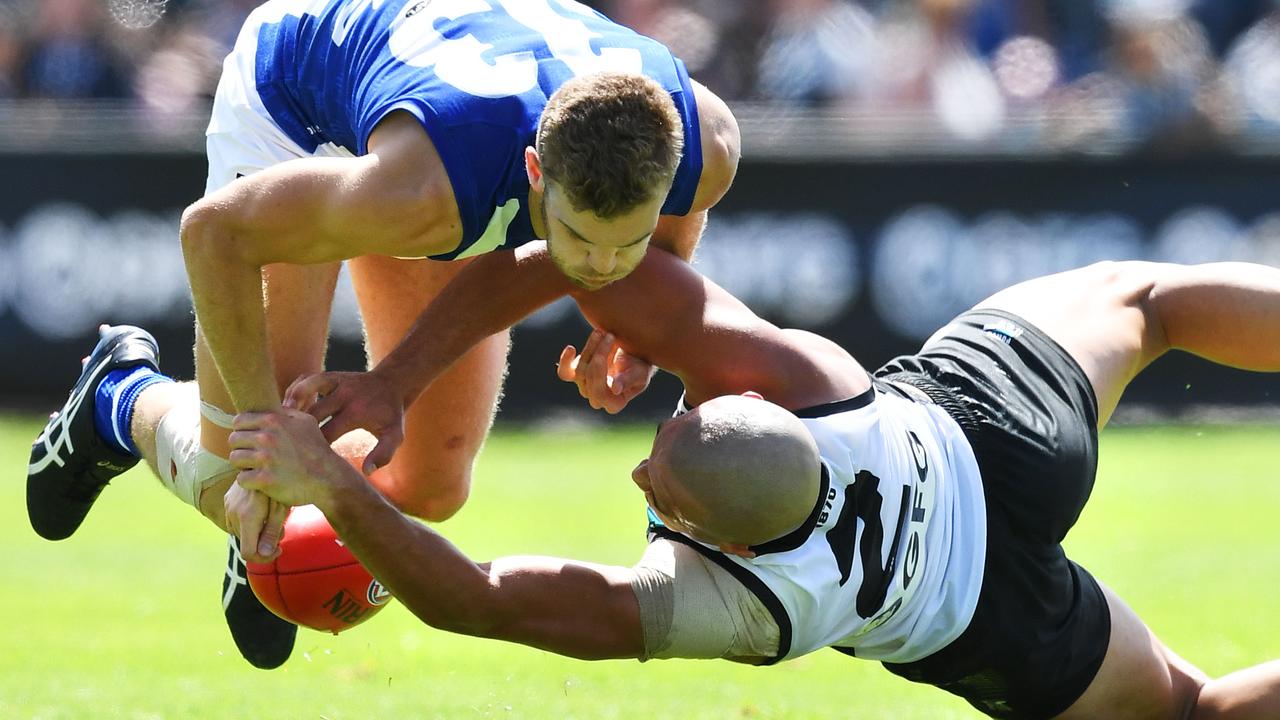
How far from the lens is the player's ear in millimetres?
4146

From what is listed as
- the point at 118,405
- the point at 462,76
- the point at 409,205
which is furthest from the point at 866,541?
the point at 118,405

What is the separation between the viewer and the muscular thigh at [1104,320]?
4.73m

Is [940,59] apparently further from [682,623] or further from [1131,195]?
[682,623]

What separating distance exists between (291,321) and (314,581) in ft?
2.75

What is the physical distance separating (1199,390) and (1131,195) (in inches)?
61.4

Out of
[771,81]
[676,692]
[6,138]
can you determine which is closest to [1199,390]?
[771,81]

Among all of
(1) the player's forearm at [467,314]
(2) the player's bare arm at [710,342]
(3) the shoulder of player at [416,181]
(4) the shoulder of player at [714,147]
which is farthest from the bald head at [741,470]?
(1) the player's forearm at [467,314]

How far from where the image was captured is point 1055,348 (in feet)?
15.4

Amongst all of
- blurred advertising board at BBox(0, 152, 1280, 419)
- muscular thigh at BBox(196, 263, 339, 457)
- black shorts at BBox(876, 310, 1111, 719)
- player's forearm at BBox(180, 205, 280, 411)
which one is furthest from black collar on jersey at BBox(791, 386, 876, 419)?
blurred advertising board at BBox(0, 152, 1280, 419)

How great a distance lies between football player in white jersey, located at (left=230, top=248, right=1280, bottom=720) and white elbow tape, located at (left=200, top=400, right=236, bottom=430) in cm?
95

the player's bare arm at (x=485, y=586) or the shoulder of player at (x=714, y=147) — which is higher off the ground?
the shoulder of player at (x=714, y=147)

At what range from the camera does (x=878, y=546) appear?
3.99 meters

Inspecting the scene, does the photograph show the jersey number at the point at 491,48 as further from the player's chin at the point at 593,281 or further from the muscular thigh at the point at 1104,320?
the muscular thigh at the point at 1104,320

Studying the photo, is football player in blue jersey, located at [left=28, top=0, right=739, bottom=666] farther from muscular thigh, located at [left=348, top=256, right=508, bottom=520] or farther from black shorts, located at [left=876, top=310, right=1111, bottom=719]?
black shorts, located at [left=876, top=310, right=1111, bottom=719]
